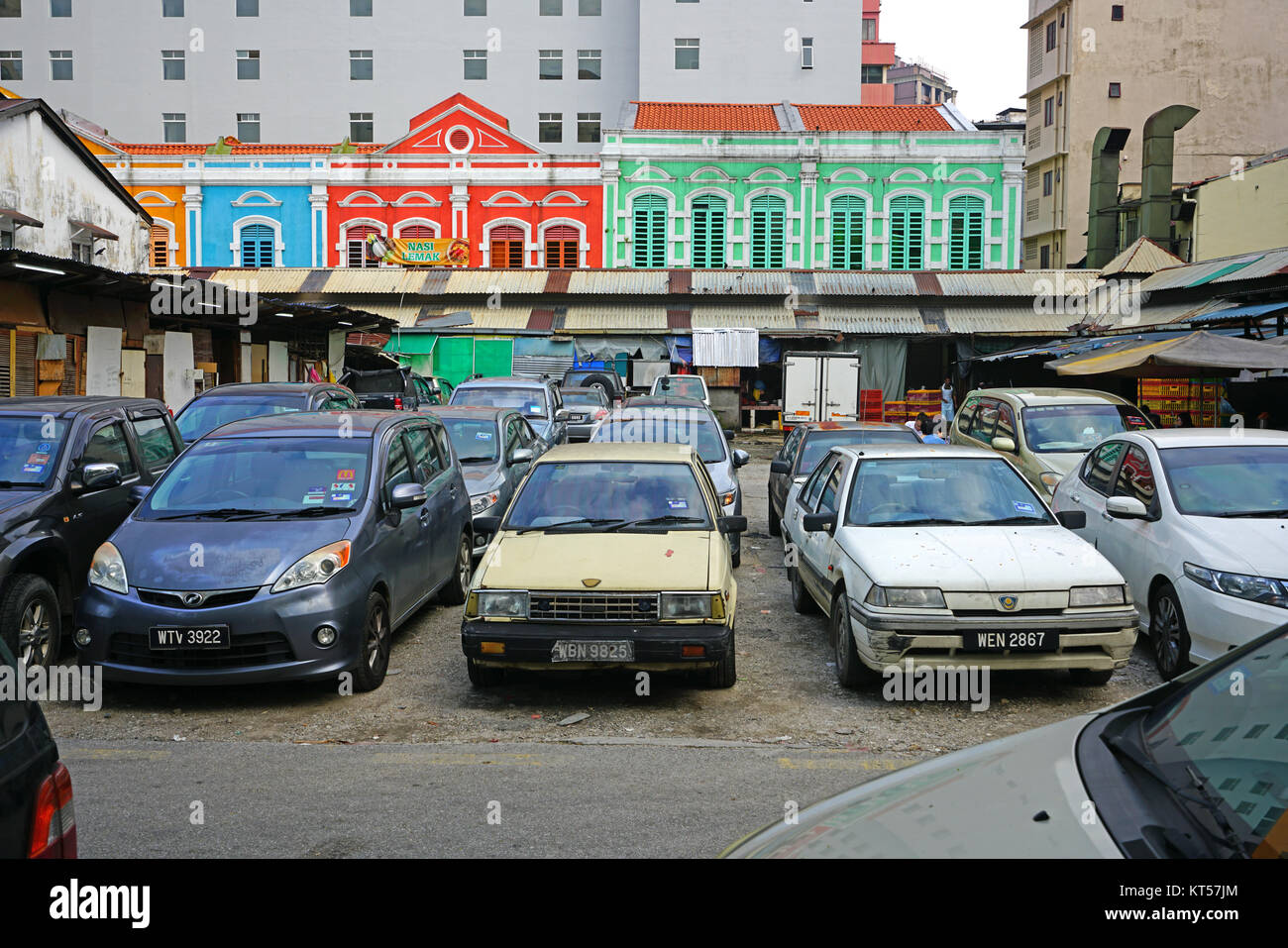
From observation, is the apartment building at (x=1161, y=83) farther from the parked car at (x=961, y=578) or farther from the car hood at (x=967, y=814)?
the car hood at (x=967, y=814)

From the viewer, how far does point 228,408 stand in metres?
12.5

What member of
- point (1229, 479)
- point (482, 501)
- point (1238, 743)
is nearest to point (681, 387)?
point (482, 501)

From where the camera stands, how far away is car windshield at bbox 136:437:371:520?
24.8ft

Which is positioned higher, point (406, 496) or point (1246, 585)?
point (406, 496)

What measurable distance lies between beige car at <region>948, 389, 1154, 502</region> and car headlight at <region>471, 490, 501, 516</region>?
242 inches

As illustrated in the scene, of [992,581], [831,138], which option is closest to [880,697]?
[992,581]

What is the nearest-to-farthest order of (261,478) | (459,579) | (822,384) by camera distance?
(261,478), (459,579), (822,384)

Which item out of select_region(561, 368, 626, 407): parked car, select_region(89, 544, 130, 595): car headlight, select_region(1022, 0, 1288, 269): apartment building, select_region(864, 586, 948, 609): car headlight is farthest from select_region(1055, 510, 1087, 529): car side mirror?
select_region(1022, 0, 1288, 269): apartment building

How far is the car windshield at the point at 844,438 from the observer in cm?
1340

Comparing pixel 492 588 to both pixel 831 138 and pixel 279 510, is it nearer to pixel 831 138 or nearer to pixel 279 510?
pixel 279 510

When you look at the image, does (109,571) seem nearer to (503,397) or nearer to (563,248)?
(503,397)

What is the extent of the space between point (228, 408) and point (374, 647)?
20.5 ft

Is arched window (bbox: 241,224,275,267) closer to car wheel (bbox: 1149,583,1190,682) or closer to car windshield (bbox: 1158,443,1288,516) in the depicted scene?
car windshield (bbox: 1158,443,1288,516)
